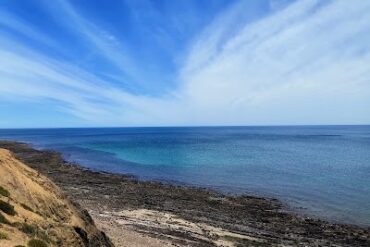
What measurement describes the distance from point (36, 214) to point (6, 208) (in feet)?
5.01

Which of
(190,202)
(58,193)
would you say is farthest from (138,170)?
(58,193)

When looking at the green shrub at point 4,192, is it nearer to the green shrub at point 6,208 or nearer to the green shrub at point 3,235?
the green shrub at point 6,208

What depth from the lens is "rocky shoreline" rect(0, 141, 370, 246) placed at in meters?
25.7

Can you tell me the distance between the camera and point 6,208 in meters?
13.9

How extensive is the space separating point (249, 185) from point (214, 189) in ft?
18.7

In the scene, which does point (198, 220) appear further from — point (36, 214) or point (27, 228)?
point (27, 228)

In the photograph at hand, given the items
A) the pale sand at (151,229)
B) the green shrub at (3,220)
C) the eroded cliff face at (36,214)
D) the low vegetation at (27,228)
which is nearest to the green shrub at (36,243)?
the eroded cliff face at (36,214)

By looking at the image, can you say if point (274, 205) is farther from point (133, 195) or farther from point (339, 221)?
point (133, 195)

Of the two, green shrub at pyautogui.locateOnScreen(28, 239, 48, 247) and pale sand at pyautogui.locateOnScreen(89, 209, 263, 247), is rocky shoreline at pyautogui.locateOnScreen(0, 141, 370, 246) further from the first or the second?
green shrub at pyautogui.locateOnScreen(28, 239, 48, 247)

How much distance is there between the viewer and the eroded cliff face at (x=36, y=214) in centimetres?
1305

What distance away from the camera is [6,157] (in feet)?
57.7

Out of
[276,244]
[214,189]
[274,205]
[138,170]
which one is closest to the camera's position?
[276,244]

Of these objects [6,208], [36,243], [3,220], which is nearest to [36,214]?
[6,208]

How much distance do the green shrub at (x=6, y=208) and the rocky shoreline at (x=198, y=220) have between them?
9.21m
